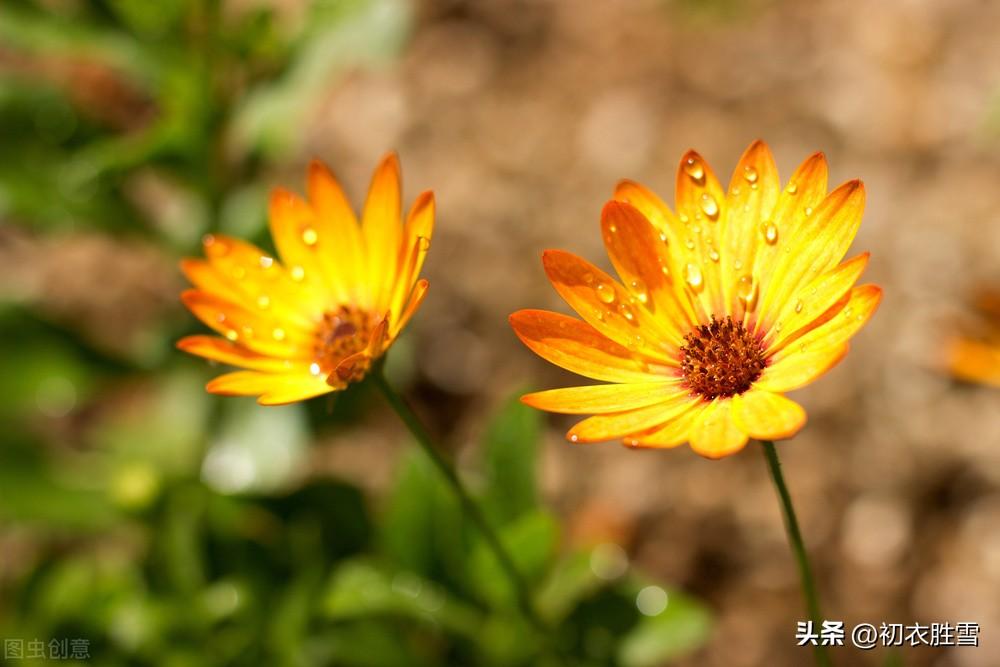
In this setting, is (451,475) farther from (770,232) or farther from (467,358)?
(467,358)

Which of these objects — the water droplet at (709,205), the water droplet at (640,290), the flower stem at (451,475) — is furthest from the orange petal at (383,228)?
the water droplet at (709,205)

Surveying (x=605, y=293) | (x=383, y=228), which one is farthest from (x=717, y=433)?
(x=383, y=228)

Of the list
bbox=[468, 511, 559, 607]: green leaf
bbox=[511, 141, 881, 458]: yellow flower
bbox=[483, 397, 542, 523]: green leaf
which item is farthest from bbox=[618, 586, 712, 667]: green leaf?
bbox=[511, 141, 881, 458]: yellow flower

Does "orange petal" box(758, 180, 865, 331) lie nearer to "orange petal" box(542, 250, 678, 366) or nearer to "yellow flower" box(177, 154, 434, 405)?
"orange petal" box(542, 250, 678, 366)

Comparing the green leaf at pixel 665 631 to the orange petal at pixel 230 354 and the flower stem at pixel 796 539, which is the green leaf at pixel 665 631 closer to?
the flower stem at pixel 796 539

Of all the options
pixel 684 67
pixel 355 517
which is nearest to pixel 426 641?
pixel 355 517

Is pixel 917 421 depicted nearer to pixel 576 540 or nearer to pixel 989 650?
pixel 989 650

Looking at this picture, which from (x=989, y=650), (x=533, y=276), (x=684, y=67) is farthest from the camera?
(x=684, y=67)
